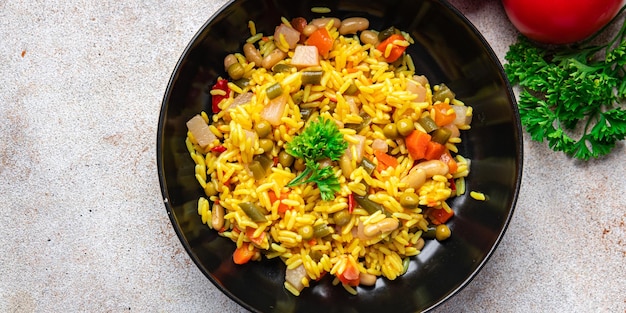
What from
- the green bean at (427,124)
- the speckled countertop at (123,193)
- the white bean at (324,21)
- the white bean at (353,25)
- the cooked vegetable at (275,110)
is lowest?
the speckled countertop at (123,193)

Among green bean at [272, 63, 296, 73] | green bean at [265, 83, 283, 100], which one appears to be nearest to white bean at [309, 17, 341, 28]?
green bean at [272, 63, 296, 73]

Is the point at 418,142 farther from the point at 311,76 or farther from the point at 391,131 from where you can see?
the point at 311,76

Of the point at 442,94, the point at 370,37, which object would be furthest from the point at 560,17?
the point at 370,37

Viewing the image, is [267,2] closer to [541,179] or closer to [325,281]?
[325,281]

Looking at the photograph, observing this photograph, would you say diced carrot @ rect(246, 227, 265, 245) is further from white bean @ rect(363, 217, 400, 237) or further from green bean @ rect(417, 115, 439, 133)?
green bean @ rect(417, 115, 439, 133)

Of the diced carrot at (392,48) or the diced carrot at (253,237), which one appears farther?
the diced carrot at (392,48)

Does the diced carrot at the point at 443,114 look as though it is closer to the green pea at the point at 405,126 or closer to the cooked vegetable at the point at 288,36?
the green pea at the point at 405,126

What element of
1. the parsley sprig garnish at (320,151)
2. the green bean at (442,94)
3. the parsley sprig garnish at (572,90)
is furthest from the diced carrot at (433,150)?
the parsley sprig garnish at (572,90)
